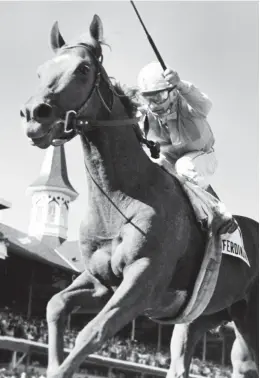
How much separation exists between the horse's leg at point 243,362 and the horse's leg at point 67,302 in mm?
1810

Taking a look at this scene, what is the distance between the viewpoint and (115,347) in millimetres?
38375

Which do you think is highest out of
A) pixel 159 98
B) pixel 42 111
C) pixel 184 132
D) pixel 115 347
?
pixel 115 347

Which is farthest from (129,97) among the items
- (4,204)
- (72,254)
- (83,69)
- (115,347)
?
(72,254)

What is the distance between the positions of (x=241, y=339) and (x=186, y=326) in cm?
55

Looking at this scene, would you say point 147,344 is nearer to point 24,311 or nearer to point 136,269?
point 24,311

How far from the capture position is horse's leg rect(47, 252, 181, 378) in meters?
4.75

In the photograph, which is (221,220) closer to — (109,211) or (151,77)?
(109,211)

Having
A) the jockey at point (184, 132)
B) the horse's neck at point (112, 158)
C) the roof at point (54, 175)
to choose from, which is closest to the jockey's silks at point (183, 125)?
the jockey at point (184, 132)

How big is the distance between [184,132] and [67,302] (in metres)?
2.06

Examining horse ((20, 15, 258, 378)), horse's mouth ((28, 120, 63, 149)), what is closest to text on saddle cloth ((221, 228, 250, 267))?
horse ((20, 15, 258, 378))

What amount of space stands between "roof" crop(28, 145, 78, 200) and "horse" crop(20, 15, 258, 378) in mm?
66570

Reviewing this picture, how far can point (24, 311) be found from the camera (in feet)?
118

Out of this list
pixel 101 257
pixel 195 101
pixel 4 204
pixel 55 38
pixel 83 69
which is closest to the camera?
pixel 83 69

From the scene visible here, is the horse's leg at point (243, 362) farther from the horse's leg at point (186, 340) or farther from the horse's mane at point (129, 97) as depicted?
the horse's mane at point (129, 97)
